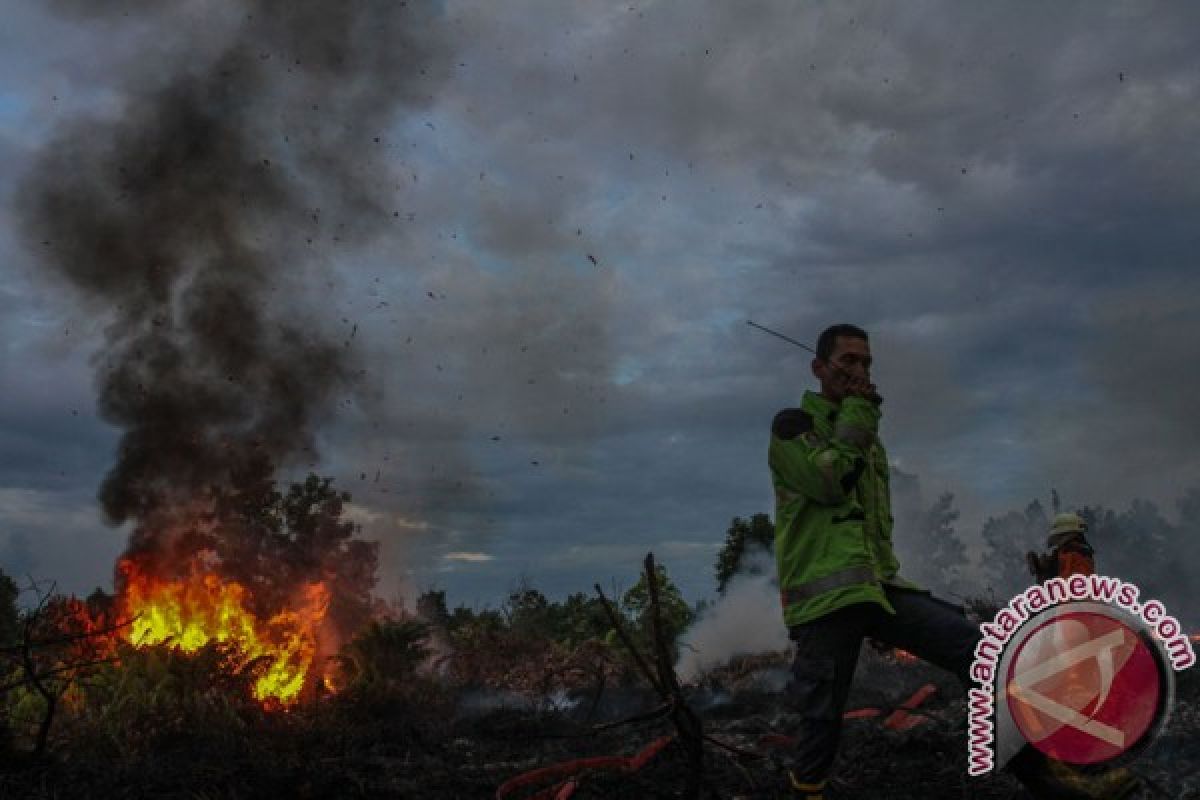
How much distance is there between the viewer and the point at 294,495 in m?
17.6

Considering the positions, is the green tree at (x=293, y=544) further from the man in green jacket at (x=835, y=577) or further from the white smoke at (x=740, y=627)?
the man in green jacket at (x=835, y=577)

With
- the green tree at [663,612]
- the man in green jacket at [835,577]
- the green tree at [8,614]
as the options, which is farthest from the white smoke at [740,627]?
the man in green jacket at [835,577]

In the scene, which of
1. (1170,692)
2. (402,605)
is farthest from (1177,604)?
(1170,692)

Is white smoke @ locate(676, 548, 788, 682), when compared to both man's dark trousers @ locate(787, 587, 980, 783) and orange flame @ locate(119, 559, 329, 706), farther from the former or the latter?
man's dark trousers @ locate(787, 587, 980, 783)

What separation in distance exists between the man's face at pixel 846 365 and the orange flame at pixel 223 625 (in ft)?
32.0

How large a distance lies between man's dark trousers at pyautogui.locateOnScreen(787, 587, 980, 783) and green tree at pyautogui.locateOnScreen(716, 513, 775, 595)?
807 inches

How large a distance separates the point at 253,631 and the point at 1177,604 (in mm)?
38134

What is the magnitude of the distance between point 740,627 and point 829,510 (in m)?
16.5

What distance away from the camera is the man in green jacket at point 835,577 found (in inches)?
180

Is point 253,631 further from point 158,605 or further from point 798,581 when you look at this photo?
point 798,581

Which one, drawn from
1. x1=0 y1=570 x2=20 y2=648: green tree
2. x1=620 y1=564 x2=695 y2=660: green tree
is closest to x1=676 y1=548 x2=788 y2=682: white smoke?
x1=620 y1=564 x2=695 y2=660: green tree

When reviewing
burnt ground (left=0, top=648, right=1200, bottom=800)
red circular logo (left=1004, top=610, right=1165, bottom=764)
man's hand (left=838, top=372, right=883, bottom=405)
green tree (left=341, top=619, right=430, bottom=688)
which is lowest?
burnt ground (left=0, top=648, right=1200, bottom=800)

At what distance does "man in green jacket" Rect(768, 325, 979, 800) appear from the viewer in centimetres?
457

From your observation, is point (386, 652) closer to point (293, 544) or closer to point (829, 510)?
point (293, 544)
